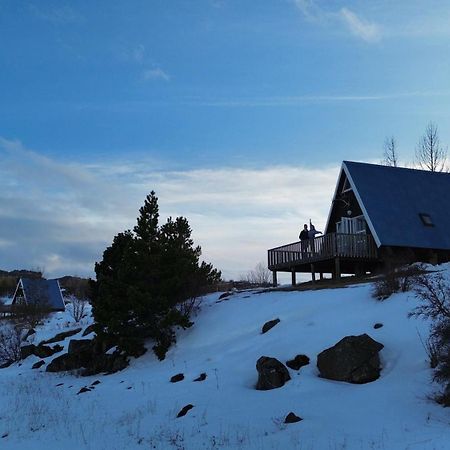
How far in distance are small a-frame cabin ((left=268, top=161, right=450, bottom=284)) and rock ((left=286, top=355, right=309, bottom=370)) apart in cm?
1302

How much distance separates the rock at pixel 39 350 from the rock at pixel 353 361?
53.9ft

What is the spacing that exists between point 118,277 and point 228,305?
15.5 feet

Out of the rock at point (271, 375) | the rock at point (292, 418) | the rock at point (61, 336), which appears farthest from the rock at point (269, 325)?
the rock at point (61, 336)

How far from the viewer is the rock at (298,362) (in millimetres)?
13818

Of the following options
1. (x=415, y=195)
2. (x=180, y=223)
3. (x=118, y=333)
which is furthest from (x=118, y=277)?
(x=415, y=195)

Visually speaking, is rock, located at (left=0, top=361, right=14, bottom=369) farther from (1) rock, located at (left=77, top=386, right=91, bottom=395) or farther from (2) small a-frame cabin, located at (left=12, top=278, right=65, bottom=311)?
(2) small a-frame cabin, located at (left=12, top=278, right=65, bottom=311)

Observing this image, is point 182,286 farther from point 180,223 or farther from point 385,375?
point 385,375

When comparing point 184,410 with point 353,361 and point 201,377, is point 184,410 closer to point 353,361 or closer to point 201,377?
point 201,377

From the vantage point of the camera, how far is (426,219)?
29.2 metres

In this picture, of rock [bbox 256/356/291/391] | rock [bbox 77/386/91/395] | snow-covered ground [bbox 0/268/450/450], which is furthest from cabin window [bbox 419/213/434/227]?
rock [bbox 77/386/91/395]

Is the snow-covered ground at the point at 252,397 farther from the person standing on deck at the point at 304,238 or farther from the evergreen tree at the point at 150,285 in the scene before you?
the person standing on deck at the point at 304,238

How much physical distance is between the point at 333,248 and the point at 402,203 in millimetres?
5475

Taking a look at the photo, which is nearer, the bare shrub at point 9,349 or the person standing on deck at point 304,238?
the bare shrub at point 9,349

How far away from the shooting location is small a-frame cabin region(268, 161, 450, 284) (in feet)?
89.4
